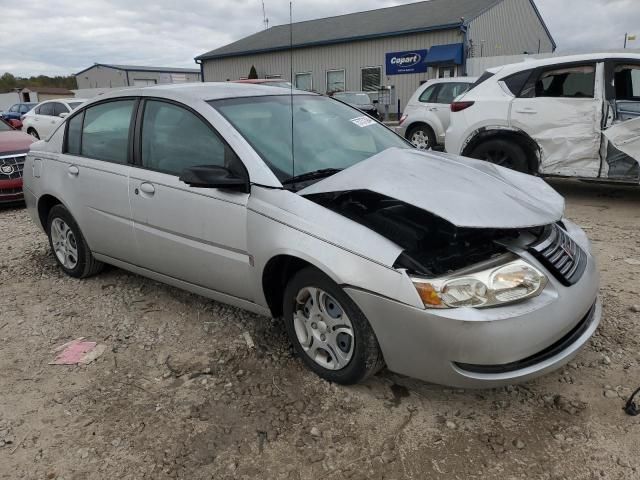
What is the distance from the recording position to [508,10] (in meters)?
27.7

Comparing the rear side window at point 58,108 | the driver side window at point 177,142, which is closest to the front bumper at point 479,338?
the driver side window at point 177,142

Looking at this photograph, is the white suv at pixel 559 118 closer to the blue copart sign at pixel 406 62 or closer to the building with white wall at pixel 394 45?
the building with white wall at pixel 394 45

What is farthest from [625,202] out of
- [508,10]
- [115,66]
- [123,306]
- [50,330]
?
[115,66]

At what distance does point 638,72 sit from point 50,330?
6.59 metres

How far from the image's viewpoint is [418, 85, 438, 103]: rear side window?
1079 cm

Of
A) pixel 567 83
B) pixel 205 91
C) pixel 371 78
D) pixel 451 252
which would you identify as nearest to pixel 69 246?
pixel 205 91

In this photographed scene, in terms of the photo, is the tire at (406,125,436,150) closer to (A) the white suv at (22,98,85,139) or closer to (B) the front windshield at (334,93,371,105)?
(B) the front windshield at (334,93,371,105)

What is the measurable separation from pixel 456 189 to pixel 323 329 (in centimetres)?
100

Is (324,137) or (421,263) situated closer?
(421,263)

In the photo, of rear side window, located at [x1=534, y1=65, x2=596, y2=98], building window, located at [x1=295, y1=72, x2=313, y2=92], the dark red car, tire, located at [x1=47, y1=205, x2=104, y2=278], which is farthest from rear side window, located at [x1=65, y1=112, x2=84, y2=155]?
building window, located at [x1=295, y1=72, x2=313, y2=92]

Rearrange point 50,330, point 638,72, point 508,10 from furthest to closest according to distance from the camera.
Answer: point 508,10
point 638,72
point 50,330

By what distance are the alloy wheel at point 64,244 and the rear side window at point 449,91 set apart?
A: 8.21m

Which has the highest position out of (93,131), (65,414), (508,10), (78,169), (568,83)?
(508,10)

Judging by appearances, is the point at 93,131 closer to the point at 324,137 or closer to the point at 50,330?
the point at 50,330
